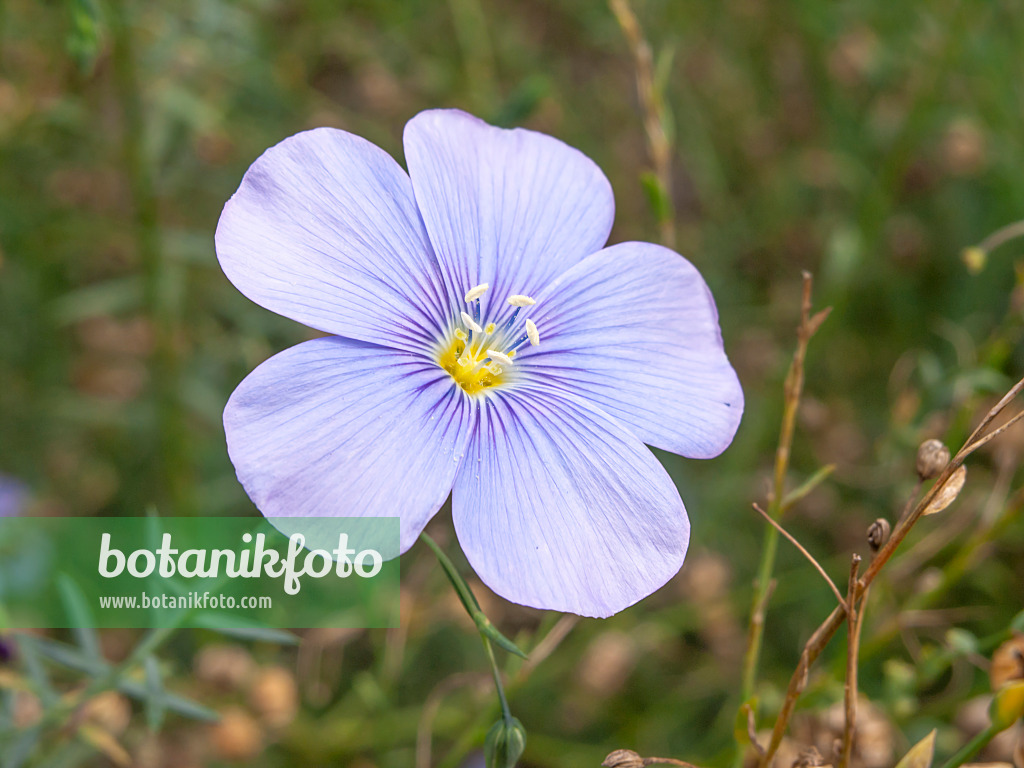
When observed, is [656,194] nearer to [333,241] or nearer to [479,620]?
[333,241]

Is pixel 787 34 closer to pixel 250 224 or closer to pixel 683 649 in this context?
pixel 683 649

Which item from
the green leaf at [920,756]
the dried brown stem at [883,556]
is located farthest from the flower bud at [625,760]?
the green leaf at [920,756]

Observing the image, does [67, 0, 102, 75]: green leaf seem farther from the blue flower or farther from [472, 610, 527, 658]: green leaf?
[472, 610, 527, 658]: green leaf

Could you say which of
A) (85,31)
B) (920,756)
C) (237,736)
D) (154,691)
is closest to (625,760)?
(920,756)

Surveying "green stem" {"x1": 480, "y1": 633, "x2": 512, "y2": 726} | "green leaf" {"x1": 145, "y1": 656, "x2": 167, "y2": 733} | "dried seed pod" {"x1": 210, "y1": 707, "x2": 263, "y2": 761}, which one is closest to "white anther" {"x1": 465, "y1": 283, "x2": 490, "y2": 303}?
"green stem" {"x1": 480, "y1": 633, "x2": 512, "y2": 726}

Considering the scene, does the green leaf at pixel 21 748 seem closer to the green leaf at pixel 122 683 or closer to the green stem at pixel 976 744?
the green leaf at pixel 122 683

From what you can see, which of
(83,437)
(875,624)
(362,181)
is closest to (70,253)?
(83,437)

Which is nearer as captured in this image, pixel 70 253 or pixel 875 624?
pixel 875 624
